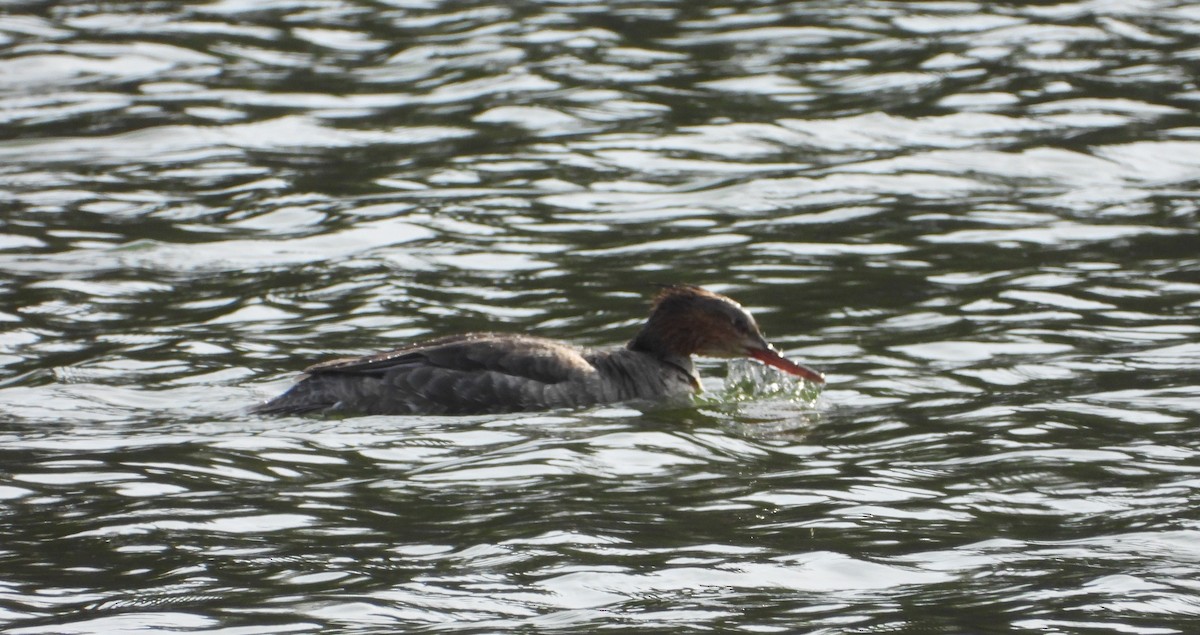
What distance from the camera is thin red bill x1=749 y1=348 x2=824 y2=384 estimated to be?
36.4ft

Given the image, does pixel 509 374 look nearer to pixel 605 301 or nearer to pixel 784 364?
pixel 784 364

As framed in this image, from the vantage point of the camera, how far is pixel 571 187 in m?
16.1

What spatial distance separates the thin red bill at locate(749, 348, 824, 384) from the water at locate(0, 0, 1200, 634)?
0.17 metres

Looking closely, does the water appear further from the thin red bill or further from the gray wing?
the gray wing

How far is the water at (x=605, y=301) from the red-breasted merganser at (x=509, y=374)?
11.9 inches

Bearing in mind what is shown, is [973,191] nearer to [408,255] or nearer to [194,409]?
[408,255]

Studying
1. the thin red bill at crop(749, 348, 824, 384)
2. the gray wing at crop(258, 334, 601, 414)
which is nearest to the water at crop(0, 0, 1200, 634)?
the thin red bill at crop(749, 348, 824, 384)

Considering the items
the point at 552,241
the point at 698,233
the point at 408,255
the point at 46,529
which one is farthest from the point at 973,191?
the point at 46,529

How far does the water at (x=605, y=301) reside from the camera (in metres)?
7.75

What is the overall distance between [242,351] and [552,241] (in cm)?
329

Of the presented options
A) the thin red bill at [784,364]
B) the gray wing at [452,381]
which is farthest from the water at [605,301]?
the gray wing at [452,381]

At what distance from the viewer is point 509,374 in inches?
437

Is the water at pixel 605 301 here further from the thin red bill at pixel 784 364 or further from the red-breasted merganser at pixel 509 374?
the red-breasted merganser at pixel 509 374

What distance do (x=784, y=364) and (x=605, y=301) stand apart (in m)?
2.45
